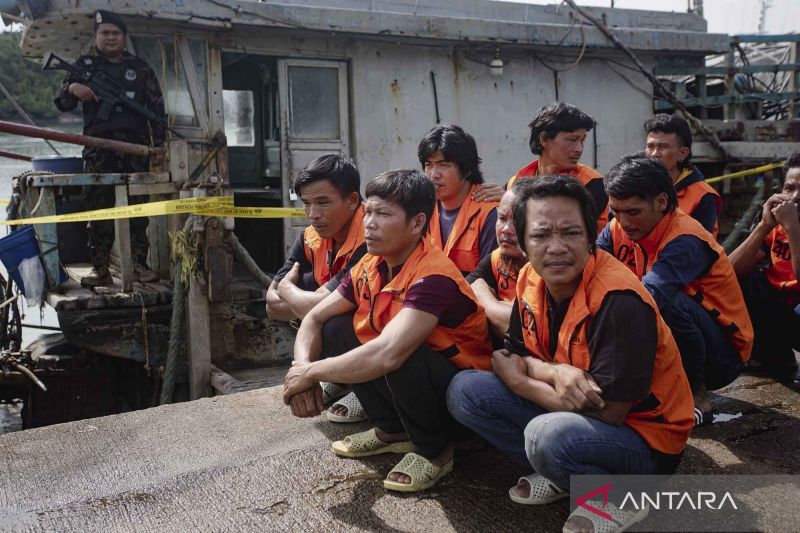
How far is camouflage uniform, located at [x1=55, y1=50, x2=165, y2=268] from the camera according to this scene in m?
6.43

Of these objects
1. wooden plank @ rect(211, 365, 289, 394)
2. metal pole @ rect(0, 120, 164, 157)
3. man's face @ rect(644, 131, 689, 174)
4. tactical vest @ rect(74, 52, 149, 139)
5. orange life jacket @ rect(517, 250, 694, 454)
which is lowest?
wooden plank @ rect(211, 365, 289, 394)

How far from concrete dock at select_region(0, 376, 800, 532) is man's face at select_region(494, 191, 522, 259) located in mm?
845

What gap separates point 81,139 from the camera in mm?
6102

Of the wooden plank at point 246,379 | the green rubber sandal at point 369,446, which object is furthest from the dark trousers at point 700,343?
the wooden plank at point 246,379

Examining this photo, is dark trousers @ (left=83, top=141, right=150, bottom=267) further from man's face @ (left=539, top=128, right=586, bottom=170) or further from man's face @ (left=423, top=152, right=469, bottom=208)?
man's face @ (left=539, top=128, right=586, bottom=170)

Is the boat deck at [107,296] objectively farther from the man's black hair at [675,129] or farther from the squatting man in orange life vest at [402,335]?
the man's black hair at [675,129]

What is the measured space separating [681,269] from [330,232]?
1.55 meters

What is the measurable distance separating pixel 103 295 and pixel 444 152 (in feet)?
12.3

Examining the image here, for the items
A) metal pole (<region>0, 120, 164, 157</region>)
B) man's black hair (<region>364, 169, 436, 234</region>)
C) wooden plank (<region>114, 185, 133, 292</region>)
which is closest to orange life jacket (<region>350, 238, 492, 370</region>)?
man's black hair (<region>364, 169, 436, 234</region>)

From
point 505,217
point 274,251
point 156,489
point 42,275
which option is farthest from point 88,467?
point 274,251

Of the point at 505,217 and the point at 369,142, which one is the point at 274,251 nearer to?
the point at 369,142

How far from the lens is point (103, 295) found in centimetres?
601

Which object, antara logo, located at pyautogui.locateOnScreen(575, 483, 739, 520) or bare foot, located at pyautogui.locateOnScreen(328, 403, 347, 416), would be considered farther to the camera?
bare foot, located at pyautogui.locateOnScreen(328, 403, 347, 416)

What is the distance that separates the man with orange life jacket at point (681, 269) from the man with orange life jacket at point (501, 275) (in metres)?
0.43
